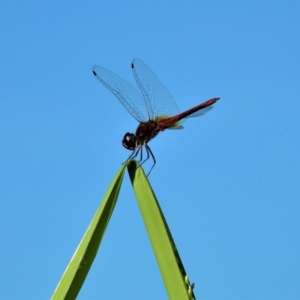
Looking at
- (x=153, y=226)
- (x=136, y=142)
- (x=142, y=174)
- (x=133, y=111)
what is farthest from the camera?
(x=133, y=111)

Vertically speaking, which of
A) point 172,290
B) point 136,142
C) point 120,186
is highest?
point 136,142

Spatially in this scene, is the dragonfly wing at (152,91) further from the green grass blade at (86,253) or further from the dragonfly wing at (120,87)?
the green grass blade at (86,253)

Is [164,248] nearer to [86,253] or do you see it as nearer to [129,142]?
[86,253]

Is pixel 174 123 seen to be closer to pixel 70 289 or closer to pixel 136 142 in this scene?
pixel 136 142

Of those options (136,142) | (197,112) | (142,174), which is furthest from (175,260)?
(197,112)

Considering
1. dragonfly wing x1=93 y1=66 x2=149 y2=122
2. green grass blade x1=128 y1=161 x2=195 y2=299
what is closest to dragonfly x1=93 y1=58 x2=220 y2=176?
dragonfly wing x1=93 y1=66 x2=149 y2=122

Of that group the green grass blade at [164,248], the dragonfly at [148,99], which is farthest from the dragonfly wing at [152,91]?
the green grass blade at [164,248]
